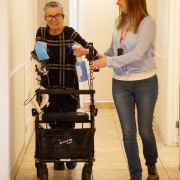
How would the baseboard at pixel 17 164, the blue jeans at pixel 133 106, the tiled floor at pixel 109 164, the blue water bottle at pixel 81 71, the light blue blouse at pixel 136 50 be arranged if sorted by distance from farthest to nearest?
the tiled floor at pixel 109 164 < the baseboard at pixel 17 164 < the blue water bottle at pixel 81 71 < the blue jeans at pixel 133 106 < the light blue blouse at pixel 136 50

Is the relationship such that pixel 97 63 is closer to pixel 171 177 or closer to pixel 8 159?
pixel 8 159

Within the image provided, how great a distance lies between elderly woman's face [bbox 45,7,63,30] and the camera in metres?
3.92

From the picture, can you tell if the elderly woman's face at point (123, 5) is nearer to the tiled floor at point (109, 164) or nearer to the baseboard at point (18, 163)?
the tiled floor at point (109, 164)

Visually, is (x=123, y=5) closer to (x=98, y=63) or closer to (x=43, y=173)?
(x=98, y=63)

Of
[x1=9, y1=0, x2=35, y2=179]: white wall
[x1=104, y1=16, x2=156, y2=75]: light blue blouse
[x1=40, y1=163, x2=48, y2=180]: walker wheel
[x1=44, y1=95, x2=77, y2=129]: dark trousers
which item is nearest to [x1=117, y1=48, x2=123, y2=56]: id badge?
[x1=104, y1=16, x2=156, y2=75]: light blue blouse

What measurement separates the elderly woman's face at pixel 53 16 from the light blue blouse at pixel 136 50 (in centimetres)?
50

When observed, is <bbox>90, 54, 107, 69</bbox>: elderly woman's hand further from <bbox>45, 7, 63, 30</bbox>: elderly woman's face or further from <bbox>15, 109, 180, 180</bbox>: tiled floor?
<bbox>15, 109, 180, 180</bbox>: tiled floor

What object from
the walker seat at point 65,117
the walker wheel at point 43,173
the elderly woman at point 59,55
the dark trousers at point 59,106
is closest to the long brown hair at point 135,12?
the elderly woman at point 59,55

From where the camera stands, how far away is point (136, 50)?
359cm

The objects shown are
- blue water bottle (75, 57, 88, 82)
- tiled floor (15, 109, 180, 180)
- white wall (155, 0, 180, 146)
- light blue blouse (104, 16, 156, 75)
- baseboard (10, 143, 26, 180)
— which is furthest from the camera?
white wall (155, 0, 180, 146)

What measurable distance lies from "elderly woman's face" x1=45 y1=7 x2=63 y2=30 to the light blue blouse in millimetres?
497

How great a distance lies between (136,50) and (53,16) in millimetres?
755

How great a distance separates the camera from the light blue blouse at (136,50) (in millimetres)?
3598
